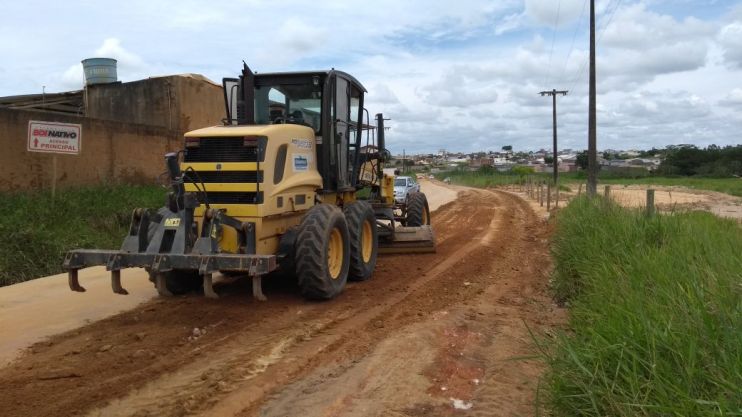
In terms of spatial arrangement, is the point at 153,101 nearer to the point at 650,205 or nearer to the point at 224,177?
the point at 224,177

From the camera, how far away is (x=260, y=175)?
7133mm

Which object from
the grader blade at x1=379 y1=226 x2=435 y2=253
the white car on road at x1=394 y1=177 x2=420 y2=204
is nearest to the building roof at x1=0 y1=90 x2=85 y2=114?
the grader blade at x1=379 y1=226 x2=435 y2=253

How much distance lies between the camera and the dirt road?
447 cm

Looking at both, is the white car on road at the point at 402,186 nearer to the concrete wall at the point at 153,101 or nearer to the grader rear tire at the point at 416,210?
the concrete wall at the point at 153,101

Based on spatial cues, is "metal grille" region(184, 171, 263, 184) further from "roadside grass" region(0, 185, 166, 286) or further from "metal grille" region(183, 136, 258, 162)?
"roadside grass" region(0, 185, 166, 286)

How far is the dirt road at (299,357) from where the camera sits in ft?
14.7

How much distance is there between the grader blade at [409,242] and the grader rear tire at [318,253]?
3.91 metres

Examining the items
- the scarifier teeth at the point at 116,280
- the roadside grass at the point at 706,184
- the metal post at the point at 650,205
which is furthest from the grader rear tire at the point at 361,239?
the roadside grass at the point at 706,184

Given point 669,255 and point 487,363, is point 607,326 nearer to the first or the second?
point 487,363

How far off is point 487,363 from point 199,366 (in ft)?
8.02

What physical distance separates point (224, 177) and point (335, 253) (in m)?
1.73

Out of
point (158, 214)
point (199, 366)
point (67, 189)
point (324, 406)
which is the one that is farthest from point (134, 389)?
point (67, 189)

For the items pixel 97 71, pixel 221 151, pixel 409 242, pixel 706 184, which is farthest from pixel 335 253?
pixel 706 184

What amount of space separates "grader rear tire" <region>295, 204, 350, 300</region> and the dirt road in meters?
0.18
